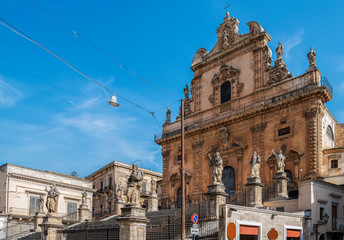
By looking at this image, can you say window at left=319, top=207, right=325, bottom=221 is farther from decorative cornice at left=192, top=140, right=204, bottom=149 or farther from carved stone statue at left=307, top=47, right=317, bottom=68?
decorative cornice at left=192, top=140, right=204, bottom=149

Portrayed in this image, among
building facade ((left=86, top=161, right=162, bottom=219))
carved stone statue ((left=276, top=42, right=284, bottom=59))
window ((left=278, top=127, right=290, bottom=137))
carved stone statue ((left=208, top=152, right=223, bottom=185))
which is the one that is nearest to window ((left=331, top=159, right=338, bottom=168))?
window ((left=278, top=127, right=290, bottom=137))

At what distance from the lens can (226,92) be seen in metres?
34.8

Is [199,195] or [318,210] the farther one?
[199,195]

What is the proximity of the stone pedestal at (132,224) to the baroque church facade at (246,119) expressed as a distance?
14.1m

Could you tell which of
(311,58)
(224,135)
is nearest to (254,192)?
(224,135)

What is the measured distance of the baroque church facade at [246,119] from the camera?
90.1 ft

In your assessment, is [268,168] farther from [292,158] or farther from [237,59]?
[237,59]

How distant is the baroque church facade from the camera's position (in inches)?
1081

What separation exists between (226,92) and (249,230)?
18.6 m

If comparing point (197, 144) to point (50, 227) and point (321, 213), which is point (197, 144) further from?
point (321, 213)

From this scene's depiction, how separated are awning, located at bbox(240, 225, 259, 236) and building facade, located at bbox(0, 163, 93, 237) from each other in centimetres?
2069

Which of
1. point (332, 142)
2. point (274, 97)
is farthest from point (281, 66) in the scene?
point (332, 142)

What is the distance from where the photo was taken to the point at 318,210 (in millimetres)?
20656

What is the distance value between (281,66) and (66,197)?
25.0m
